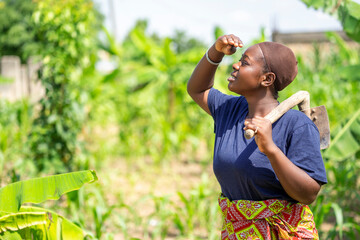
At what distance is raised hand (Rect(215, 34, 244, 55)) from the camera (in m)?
1.66

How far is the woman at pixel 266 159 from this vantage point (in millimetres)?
1450

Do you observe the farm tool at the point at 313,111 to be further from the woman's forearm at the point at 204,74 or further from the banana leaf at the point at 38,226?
the banana leaf at the point at 38,226

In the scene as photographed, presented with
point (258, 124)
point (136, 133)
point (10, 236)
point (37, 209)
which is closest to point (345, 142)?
point (258, 124)

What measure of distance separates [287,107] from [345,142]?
174cm

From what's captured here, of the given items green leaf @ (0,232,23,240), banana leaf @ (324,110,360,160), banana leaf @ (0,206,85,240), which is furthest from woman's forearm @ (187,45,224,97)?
banana leaf @ (324,110,360,160)

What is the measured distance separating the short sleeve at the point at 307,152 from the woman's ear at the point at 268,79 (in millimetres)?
200

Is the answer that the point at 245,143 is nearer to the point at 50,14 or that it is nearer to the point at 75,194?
the point at 75,194

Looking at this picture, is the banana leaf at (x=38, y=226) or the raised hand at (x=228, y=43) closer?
the raised hand at (x=228, y=43)

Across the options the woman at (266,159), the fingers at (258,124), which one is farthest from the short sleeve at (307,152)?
the fingers at (258,124)

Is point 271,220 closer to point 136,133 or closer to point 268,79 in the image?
point 268,79

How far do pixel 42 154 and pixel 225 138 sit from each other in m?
2.74

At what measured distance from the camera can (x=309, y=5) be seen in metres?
2.96

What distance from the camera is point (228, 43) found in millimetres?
1665

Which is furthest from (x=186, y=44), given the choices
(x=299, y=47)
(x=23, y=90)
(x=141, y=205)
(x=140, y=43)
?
(x=141, y=205)
